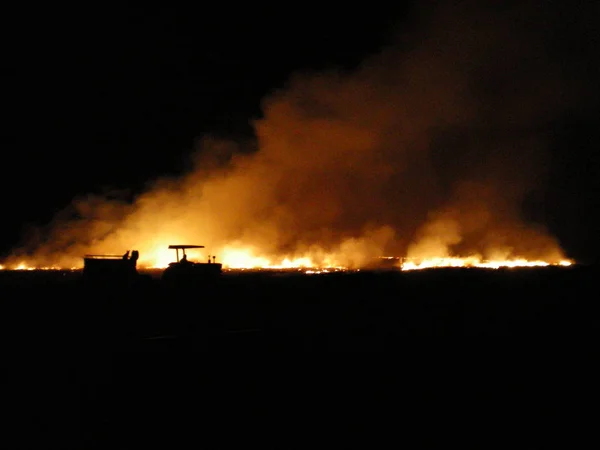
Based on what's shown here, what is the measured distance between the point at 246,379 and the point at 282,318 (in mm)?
5228

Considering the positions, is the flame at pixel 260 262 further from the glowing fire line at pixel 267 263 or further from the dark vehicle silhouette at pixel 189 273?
the dark vehicle silhouette at pixel 189 273

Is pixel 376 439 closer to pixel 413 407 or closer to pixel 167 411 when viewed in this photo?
pixel 413 407

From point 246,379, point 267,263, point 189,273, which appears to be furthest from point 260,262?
point 246,379

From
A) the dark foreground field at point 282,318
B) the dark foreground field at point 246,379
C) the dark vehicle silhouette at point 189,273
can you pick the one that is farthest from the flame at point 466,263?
the dark foreground field at point 246,379

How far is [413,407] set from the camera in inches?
241

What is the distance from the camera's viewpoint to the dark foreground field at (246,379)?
17.7 feet

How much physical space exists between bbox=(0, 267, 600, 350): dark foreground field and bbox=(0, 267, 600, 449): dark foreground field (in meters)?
Answer: 0.05

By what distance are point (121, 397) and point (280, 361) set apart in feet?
7.87

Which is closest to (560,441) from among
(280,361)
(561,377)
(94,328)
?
(561,377)

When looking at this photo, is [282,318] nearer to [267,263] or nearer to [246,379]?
[246,379]

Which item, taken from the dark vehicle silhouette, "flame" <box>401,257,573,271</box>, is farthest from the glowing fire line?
the dark vehicle silhouette

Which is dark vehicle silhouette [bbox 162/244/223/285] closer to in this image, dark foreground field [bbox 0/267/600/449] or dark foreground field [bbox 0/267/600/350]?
dark foreground field [bbox 0/267/600/350]

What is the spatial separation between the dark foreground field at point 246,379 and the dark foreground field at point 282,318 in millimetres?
52

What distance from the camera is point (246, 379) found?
280 inches
